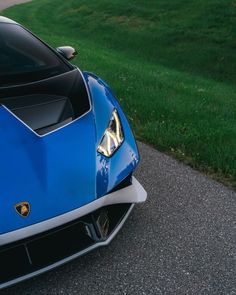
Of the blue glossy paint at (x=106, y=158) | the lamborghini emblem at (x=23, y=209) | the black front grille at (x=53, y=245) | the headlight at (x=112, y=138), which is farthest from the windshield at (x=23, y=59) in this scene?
the black front grille at (x=53, y=245)

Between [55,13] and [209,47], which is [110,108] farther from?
[55,13]

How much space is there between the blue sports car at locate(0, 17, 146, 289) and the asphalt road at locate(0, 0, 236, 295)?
0.93ft

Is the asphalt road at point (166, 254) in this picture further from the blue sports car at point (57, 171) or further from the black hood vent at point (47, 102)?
the black hood vent at point (47, 102)

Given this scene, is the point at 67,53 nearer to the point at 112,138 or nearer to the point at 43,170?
the point at 112,138

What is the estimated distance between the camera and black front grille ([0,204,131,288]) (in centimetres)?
239

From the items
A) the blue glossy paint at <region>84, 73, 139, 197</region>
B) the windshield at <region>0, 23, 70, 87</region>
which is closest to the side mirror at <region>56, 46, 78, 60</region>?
the windshield at <region>0, 23, 70, 87</region>

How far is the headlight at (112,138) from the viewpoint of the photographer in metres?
2.96

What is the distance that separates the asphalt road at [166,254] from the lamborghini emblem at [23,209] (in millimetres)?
581

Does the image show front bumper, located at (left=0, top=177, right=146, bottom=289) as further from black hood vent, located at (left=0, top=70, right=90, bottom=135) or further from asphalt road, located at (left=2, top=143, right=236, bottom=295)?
black hood vent, located at (left=0, top=70, right=90, bottom=135)

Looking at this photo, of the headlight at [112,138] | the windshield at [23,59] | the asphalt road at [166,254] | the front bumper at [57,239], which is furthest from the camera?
the windshield at [23,59]

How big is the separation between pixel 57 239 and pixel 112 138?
2.84 feet

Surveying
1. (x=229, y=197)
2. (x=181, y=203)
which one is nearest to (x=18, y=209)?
(x=181, y=203)

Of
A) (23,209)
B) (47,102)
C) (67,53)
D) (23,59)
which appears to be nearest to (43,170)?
(23,209)

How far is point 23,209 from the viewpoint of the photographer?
2420 mm
